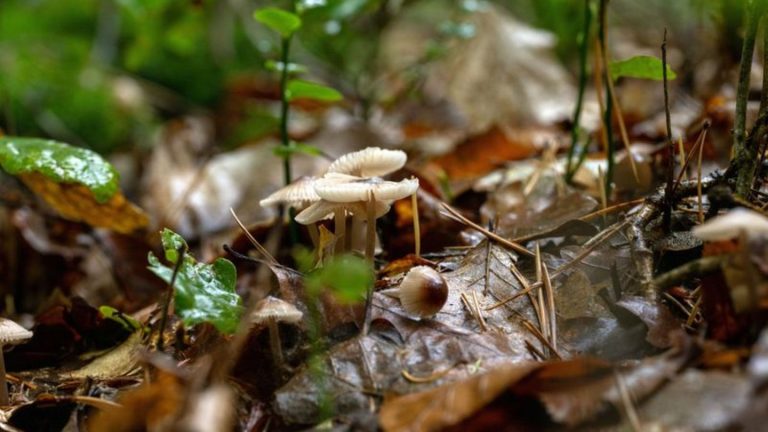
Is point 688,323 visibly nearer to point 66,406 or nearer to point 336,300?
point 336,300

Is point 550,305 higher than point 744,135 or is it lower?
lower

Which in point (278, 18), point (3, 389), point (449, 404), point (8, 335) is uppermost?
point (278, 18)

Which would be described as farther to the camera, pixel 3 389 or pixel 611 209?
pixel 611 209

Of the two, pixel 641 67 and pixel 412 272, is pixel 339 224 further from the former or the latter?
pixel 641 67

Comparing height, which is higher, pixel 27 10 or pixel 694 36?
pixel 694 36

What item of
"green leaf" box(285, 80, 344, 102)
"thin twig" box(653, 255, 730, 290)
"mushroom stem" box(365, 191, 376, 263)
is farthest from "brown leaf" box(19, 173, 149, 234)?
"thin twig" box(653, 255, 730, 290)

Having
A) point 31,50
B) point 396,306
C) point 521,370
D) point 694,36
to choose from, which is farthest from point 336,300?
point 31,50

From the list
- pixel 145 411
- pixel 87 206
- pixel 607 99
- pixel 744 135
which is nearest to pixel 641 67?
pixel 607 99

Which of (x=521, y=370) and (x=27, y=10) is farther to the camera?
(x=27, y=10)
